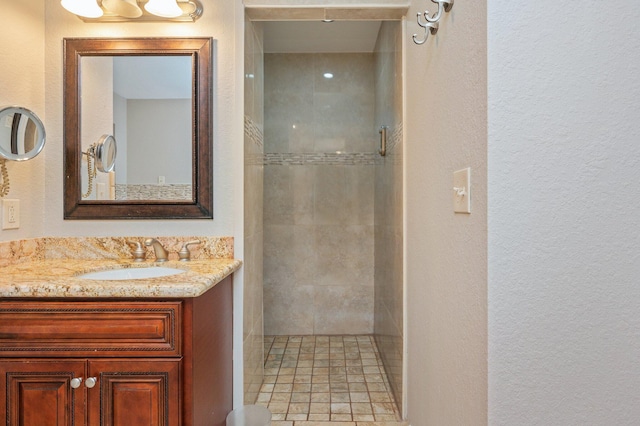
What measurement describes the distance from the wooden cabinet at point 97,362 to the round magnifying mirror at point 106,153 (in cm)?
80

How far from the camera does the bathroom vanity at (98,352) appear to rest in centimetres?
128

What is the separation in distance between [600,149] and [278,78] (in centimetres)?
271

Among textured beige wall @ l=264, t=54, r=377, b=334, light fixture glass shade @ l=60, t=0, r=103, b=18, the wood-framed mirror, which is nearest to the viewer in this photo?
light fixture glass shade @ l=60, t=0, r=103, b=18

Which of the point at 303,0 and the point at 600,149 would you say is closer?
the point at 600,149

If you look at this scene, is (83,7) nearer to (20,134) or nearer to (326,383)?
(20,134)

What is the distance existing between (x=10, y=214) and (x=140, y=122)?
67 cm

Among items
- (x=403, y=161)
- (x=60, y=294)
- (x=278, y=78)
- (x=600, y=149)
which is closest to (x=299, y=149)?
(x=278, y=78)

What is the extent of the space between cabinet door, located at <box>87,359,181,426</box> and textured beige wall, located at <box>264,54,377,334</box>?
206 centimetres

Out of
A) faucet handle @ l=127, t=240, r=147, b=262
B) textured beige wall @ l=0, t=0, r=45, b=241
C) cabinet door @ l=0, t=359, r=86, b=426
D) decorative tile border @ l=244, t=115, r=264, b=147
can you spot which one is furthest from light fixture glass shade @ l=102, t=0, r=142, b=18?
cabinet door @ l=0, t=359, r=86, b=426

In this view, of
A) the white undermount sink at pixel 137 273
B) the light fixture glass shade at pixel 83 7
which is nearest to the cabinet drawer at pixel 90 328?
the white undermount sink at pixel 137 273

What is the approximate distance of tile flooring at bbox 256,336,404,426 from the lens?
81.3 inches

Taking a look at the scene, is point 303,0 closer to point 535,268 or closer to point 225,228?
point 225,228

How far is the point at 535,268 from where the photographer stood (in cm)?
99

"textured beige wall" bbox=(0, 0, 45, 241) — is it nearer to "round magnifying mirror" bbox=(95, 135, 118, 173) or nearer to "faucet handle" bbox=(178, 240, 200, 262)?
"round magnifying mirror" bbox=(95, 135, 118, 173)
